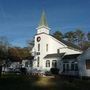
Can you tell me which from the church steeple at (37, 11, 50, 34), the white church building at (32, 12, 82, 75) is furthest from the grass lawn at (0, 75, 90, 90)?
the church steeple at (37, 11, 50, 34)

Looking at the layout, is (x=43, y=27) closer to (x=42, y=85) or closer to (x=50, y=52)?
(x=50, y=52)

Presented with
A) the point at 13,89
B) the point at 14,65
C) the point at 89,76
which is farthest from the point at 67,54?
the point at 13,89

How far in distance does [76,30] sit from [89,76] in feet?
Result: 179

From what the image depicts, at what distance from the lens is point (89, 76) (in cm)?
3850

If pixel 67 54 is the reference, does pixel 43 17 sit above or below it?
above

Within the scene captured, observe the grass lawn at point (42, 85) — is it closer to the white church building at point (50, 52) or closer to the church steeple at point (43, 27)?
the white church building at point (50, 52)

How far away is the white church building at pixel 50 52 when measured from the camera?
4821 centimetres

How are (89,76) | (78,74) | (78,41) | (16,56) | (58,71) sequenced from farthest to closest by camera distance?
(78,41) < (16,56) < (58,71) < (78,74) < (89,76)

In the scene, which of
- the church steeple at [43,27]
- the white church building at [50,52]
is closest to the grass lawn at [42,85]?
the white church building at [50,52]

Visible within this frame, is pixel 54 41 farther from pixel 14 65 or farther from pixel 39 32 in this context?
pixel 14 65

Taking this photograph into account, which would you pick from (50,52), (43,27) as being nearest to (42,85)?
(50,52)

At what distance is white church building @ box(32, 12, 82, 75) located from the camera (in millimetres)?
48209

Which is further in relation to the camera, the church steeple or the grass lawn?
the church steeple

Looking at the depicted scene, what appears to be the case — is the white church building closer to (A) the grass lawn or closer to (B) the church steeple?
(B) the church steeple
